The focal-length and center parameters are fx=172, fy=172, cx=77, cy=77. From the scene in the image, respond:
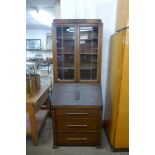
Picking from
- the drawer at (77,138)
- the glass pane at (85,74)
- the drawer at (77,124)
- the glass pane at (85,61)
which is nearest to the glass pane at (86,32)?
the glass pane at (85,61)

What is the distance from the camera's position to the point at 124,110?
219 cm

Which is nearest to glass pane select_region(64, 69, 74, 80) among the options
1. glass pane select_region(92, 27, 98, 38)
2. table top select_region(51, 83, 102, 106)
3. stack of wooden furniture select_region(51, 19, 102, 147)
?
stack of wooden furniture select_region(51, 19, 102, 147)

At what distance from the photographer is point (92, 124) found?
242 centimetres

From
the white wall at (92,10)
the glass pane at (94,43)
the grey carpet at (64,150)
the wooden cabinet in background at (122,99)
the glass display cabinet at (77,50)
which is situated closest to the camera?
the wooden cabinet in background at (122,99)

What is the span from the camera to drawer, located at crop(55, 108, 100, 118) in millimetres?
2383

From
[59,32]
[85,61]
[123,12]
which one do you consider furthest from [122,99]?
[59,32]

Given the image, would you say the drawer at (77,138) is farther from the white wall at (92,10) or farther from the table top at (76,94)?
the white wall at (92,10)

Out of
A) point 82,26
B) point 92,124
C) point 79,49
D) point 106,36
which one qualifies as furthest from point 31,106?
point 106,36

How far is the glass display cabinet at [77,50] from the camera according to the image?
248 centimetres

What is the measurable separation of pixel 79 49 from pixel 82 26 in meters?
0.34

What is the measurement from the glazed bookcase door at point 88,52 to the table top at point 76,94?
147 millimetres

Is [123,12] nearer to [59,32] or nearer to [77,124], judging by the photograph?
[59,32]

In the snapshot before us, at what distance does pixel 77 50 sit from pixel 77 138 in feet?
4.19
